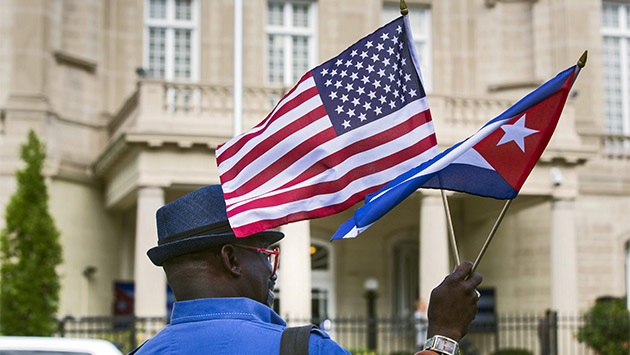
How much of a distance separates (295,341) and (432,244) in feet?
57.0

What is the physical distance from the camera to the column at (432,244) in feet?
63.7

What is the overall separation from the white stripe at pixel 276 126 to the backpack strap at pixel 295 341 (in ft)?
5.41

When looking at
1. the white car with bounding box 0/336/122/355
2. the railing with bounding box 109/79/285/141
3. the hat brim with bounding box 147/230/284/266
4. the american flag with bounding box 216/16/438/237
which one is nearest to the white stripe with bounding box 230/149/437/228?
the american flag with bounding box 216/16/438/237

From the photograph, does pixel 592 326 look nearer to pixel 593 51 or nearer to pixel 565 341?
pixel 565 341

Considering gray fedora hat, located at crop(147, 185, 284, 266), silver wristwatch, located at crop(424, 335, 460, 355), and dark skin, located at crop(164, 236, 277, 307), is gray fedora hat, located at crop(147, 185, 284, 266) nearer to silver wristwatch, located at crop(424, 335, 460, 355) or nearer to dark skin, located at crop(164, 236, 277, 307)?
dark skin, located at crop(164, 236, 277, 307)

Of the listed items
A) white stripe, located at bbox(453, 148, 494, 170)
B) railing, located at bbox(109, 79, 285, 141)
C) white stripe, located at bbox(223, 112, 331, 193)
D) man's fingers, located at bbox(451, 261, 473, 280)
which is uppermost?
railing, located at bbox(109, 79, 285, 141)

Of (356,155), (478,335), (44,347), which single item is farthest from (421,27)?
(356,155)

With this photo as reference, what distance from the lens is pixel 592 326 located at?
58.9 feet

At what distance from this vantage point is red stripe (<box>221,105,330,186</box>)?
3977 millimetres

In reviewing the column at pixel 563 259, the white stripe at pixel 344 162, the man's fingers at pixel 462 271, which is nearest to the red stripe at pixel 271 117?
the white stripe at pixel 344 162

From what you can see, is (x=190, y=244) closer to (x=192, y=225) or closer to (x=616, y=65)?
(x=192, y=225)

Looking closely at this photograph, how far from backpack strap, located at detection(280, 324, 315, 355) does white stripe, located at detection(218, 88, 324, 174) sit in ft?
5.41

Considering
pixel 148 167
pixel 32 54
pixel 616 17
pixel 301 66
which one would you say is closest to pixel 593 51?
pixel 616 17

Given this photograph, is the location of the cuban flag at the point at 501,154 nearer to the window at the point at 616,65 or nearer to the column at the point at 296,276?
the column at the point at 296,276
